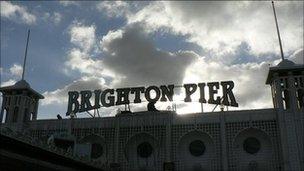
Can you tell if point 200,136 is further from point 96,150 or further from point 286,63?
point 286,63

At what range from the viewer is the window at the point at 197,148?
61.2 meters

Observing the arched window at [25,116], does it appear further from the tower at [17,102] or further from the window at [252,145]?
the window at [252,145]

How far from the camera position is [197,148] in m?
61.6

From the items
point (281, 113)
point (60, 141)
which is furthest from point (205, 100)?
point (60, 141)

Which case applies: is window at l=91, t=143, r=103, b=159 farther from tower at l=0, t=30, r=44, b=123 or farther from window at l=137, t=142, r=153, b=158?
tower at l=0, t=30, r=44, b=123

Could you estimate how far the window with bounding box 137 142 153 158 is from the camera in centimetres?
6288

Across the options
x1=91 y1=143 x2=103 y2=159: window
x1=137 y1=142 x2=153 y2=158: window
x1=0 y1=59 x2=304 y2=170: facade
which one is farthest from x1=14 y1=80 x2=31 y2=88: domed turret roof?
x1=137 y1=142 x2=153 y2=158: window

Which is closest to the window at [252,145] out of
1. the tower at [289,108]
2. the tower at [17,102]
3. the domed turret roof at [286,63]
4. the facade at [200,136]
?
the facade at [200,136]

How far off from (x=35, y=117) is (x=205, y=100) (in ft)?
91.5

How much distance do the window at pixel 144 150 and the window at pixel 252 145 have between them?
13450 mm

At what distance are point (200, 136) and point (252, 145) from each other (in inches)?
288

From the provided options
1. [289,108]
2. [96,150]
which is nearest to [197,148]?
[289,108]

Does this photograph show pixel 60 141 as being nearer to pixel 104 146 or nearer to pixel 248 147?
pixel 104 146

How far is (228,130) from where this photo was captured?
197ft
